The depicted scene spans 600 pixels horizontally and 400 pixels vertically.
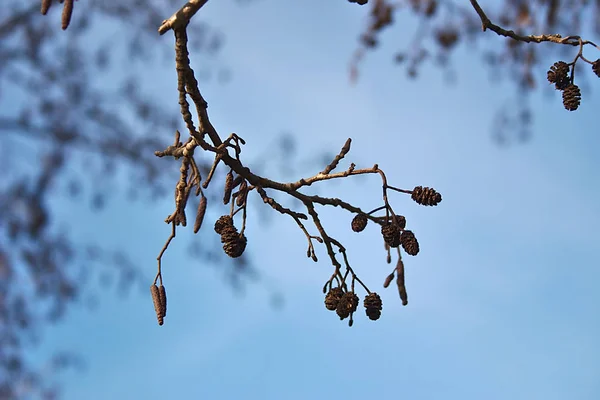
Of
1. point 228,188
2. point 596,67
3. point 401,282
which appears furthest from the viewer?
point 596,67

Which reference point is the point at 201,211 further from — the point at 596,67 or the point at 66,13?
the point at 596,67

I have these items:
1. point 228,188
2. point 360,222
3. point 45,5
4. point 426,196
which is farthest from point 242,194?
point 45,5

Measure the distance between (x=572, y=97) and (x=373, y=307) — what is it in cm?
57

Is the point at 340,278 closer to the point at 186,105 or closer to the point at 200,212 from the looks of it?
the point at 200,212

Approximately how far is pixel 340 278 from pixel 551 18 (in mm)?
2716

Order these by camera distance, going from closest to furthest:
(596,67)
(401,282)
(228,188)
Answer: (401,282), (228,188), (596,67)

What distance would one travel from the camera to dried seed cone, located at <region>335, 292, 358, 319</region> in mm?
1128

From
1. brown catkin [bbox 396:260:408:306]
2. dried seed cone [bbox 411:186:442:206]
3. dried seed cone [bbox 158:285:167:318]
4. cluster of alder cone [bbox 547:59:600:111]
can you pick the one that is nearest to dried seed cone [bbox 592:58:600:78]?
cluster of alder cone [bbox 547:59:600:111]

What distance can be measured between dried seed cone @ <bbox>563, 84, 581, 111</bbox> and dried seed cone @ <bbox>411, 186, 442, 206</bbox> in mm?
390

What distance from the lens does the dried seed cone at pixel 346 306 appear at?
3.70 ft

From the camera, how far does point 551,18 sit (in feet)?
11.1

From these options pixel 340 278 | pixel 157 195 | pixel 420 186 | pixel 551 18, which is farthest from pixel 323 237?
pixel 157 195

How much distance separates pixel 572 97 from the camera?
1266 mm

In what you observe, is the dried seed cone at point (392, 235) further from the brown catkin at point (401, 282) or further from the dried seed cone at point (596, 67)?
the dried seed cone at point (596, 67)
